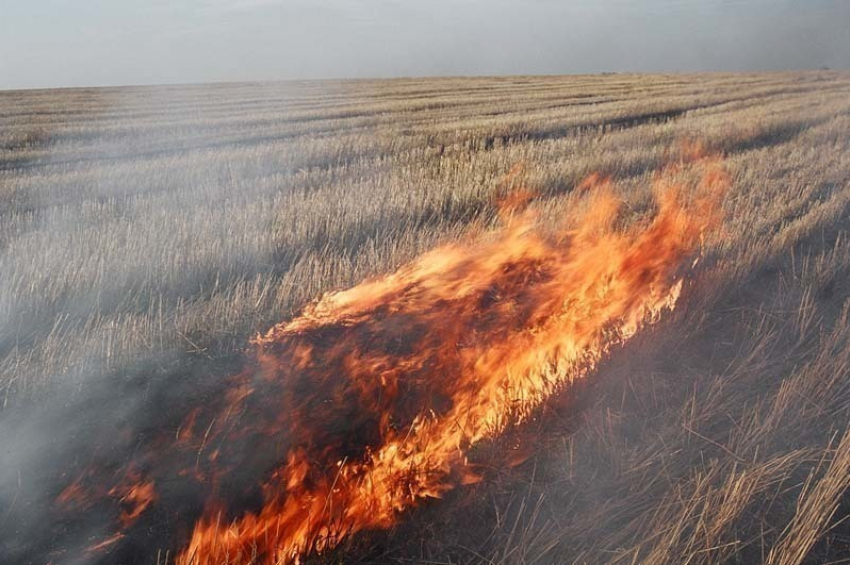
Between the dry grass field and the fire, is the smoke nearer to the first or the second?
the dry grass field

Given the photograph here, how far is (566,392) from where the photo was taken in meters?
3.26

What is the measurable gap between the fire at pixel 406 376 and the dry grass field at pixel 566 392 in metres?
0.13

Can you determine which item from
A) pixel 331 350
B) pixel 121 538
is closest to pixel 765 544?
pixel 331 350

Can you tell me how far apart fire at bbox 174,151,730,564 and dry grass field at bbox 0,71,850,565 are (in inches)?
5.2

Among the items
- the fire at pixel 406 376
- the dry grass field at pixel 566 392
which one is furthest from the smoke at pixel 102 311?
the fire at pixel 406 376

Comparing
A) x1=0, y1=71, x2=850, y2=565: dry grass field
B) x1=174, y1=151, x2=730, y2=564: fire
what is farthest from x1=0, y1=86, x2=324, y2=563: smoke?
x1=174, y1=151, x2=730, y2=564: fire

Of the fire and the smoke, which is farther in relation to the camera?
the smoke

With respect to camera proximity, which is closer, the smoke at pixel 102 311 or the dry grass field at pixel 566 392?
the dry grass field at pixel 566 392

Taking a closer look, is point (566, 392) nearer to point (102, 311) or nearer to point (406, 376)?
point (406, 376)

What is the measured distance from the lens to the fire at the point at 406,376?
2479mm

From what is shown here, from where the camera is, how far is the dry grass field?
2.47 metres

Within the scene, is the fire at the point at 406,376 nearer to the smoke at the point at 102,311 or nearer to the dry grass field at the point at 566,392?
the dry grass field at the point at 566,392

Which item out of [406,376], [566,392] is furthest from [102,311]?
[566,392]

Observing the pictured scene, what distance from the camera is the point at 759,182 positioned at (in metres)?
7.87
